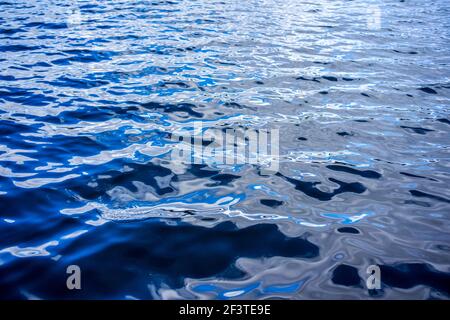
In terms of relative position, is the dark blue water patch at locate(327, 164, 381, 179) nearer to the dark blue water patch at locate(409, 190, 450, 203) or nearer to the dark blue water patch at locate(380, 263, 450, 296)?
the dark blue water patch at locate(409, 190, 450, 203)

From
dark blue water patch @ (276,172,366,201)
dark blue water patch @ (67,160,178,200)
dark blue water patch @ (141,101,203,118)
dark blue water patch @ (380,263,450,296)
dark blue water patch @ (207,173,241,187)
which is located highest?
dark blue water patch @ (141,101,203,118)

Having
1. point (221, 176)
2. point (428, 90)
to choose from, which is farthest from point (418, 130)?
point (221, 176)

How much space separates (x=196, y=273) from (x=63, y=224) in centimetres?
185

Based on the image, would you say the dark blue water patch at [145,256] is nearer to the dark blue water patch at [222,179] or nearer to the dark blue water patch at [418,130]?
the dark blue water patch at [222,179]

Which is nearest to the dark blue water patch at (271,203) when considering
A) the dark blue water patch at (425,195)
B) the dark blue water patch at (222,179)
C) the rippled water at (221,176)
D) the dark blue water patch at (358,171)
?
the rippled water at (221,176)

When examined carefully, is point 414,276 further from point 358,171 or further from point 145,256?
point 145,256

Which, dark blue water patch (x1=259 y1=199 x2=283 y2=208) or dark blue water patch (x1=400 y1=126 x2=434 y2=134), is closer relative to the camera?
dark blue water patch (x1=259 y1=199 x2=283 y2=208)

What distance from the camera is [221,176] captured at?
507 centimetres

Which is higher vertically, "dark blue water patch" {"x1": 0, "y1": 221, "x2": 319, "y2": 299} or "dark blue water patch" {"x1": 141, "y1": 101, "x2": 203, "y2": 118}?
"dark blue water patch" {"x1": 141, "y1": 101, "x2": 203, "y2": 118}

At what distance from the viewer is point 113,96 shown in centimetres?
777

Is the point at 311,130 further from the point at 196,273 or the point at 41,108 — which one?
the point at 41,108

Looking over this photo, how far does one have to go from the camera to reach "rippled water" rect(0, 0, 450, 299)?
3447 mm

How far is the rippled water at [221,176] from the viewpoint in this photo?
3447 millimetres

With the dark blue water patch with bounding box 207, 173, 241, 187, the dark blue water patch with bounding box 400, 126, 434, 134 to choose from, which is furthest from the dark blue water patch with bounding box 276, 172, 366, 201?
the dark blue water patch with bounding box 400, 126, 434, 134
